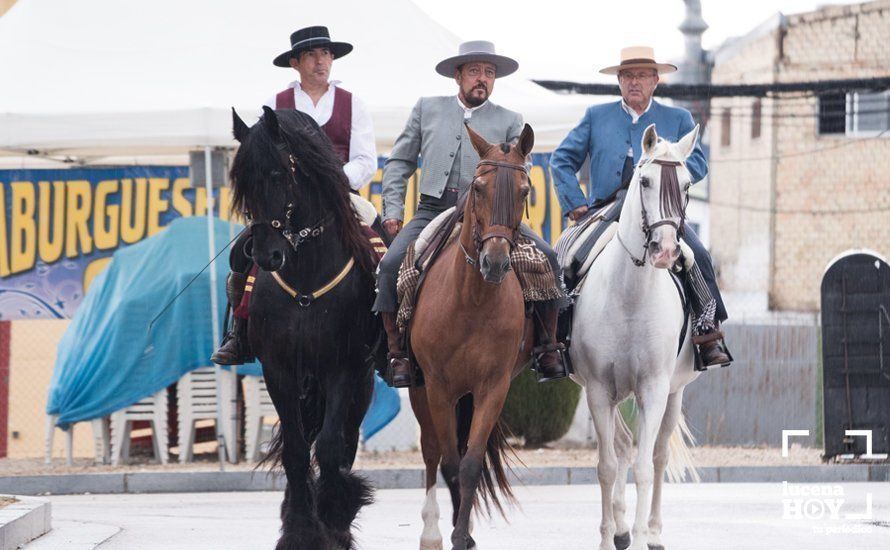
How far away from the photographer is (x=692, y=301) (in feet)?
32.2

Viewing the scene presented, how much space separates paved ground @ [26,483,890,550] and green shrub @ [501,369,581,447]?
2331 millimetres

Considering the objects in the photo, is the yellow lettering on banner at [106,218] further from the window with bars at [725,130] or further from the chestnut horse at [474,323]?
the window with bars at [725,130]

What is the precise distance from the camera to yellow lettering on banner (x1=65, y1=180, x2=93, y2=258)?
1741 centimetres

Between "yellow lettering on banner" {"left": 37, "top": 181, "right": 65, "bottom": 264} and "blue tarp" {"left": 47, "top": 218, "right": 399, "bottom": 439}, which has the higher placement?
"yellow lettering on banner" {"left": 37, "top": 181, "right": 65, "bottom": 264}

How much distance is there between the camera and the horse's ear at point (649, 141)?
8.80 meters

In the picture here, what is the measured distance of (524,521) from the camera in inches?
456

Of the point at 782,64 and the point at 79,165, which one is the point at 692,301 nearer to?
the point at 79,165

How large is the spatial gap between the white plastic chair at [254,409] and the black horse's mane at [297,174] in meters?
7.32

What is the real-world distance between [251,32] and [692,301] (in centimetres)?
877

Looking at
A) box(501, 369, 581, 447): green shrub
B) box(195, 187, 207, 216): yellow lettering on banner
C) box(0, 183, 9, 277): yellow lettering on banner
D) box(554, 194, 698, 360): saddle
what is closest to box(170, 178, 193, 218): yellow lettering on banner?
box(195, 187, 207, 216): yellow lettering on banner

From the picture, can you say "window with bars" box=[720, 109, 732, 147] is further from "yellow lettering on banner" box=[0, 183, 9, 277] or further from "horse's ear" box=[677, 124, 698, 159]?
"horse's ear" box=[677, 124, 698, 159]

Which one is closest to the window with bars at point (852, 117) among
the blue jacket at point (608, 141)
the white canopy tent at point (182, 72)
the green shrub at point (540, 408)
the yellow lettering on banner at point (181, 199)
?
the white canopy tent at point (182, 72)

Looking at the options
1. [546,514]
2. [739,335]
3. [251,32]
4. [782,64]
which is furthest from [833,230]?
[546,514]

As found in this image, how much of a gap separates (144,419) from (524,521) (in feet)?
20.0
